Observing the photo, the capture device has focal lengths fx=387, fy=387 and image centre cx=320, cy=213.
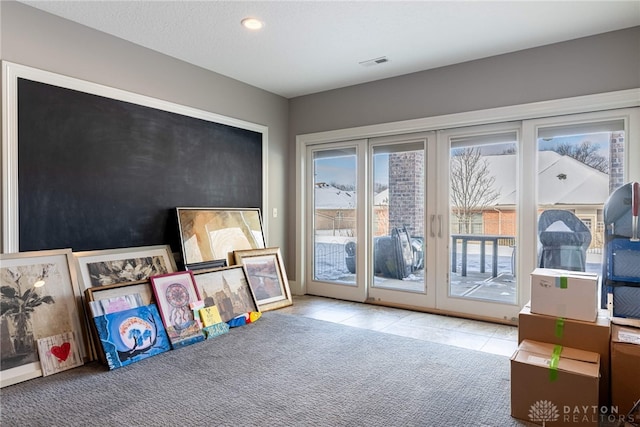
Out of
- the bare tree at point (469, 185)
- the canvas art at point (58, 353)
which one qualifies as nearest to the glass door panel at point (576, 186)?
the bare tree at point (469, 185)

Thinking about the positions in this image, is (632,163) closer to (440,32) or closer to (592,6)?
(592,6)

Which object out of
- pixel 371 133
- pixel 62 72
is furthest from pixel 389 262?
pixel 62 72

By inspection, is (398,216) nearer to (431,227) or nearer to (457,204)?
(431,227)

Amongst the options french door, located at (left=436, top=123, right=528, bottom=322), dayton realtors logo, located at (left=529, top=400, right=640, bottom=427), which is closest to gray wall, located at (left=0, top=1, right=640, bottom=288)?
french door, located at (left=436, top=123, right=528, bottom=322)

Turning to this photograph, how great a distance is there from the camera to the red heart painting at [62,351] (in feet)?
8.80

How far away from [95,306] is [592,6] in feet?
13.9

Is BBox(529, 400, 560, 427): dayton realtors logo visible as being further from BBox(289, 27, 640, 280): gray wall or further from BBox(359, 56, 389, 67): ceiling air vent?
BBox(359, 56, 389, 67): ceiling air vent

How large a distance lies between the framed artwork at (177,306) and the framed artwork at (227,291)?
0.57 ft

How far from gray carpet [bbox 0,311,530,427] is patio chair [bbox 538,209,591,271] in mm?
1230

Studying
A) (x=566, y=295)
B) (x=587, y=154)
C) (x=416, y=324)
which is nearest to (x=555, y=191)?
(x=587, y=154)

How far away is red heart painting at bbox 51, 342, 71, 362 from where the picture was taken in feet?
8.80

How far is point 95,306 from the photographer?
9.31 feet

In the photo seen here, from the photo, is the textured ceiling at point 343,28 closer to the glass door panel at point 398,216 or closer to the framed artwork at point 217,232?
the glass door panel at point 398,216

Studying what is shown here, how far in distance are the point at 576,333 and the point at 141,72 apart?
12.9 ft
